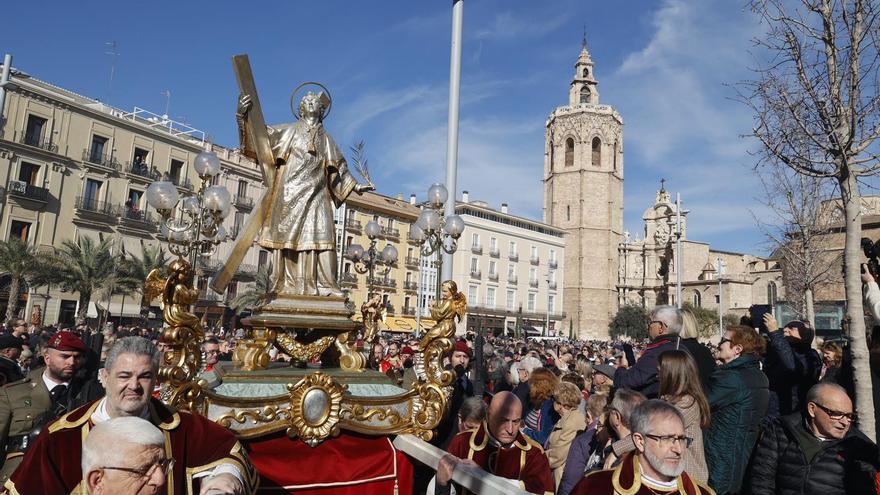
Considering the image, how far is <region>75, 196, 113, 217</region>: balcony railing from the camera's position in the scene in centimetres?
3241

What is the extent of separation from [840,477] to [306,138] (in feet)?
15.1

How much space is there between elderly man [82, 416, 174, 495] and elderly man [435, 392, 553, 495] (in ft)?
6.25

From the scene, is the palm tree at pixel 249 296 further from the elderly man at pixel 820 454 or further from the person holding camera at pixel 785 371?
the elderly man at pixel 820 454

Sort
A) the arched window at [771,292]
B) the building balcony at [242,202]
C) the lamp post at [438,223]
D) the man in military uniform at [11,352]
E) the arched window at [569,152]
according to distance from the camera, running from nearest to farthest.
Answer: the man in military uniform at [11,352], the lamp post at [438,223], the building balcony at [242,202], the arched window at [771,292], the arched window at [569,152]

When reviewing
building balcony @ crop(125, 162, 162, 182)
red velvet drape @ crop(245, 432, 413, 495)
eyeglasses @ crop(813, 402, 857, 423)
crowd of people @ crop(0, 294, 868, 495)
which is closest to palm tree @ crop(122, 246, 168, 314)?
building balcony @ crop(125, 162, 162, 182)

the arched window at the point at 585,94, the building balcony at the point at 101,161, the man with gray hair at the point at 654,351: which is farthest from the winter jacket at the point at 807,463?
the arched window at the point at 585,94

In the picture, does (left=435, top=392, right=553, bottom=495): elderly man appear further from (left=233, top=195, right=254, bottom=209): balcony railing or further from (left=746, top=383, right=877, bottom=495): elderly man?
(left=233, top=195, right=254, bottom=209): balcony railing

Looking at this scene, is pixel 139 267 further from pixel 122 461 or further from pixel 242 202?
pixel 122 461

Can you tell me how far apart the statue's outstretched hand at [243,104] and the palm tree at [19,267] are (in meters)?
A: 26.7

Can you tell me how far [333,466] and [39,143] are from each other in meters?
34.5

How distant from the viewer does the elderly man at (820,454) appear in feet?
10.7

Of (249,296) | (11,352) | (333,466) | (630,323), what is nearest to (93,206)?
(249,296)

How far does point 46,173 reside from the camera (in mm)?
31406

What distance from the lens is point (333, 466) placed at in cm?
408
